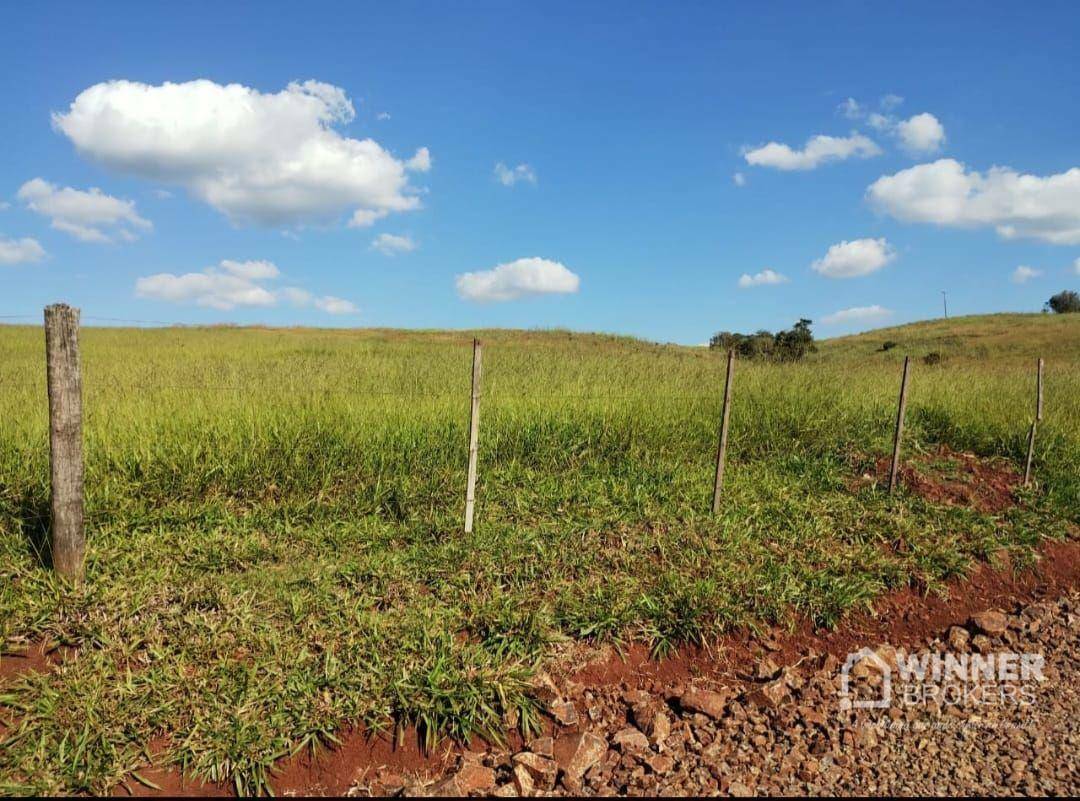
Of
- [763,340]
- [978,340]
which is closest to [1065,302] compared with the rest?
[978,340]

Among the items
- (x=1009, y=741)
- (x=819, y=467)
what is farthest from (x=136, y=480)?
(x=819, y=467)

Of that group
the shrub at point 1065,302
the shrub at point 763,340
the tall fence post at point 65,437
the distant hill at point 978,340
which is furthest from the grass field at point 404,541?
the shrub at point 1065,302

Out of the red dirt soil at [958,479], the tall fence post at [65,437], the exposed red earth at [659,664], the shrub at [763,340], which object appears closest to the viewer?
the exposed red earth at [659,664]

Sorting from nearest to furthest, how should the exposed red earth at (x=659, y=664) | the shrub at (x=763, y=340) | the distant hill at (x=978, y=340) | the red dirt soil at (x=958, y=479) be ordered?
the exposed red earth at (x=659, y=664) < the red dirt soil at (x=958, y=479) < the shrub at (x=763, y=340) < the distant hill at (x=978, y=340)

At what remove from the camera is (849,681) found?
13.4 ft

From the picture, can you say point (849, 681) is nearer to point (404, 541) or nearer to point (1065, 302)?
point (404, 541)

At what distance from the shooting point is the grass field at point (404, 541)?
366 cm

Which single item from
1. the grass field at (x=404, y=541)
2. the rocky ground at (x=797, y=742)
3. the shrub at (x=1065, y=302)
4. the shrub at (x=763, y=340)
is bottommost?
the rocky ground at (x=797, y=742)

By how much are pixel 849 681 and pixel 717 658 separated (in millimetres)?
759

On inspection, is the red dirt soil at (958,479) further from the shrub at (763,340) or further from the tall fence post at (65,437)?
the shrub at (763,340)

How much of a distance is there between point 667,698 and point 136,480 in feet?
15.5

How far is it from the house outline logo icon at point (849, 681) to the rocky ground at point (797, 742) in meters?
0.02

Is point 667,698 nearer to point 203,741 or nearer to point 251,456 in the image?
point 203,741

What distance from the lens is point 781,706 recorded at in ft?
12.3
